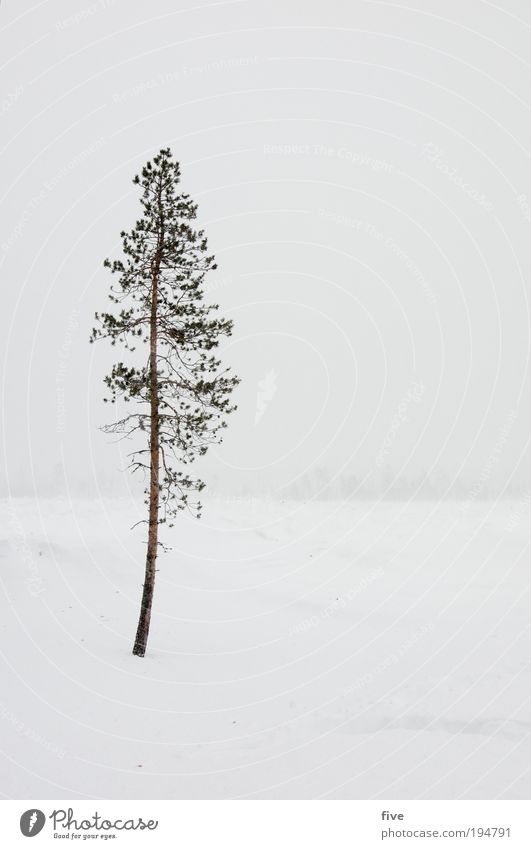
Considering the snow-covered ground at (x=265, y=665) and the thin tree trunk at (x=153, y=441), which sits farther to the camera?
the thin tree trunk at (x=153, y=441)

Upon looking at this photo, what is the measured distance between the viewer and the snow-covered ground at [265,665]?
974cm

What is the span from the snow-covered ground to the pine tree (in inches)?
132

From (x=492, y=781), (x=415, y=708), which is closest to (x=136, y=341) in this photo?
(x=415, y=708)

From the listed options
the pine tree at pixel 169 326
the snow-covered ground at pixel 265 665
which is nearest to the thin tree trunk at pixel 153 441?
the pine tree at pixel 169 326

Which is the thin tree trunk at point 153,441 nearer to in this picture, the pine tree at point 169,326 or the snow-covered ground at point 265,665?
the pine tree at point 169,326

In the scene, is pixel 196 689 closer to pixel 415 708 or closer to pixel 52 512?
pixel 415 708

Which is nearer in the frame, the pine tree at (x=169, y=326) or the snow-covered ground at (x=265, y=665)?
the snow-covered ground at (x=265, y=665)

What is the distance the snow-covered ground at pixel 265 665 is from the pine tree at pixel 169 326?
3345 mm

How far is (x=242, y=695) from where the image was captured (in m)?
14.0

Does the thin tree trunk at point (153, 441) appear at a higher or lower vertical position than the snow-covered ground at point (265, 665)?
higher

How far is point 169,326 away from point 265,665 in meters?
11.5

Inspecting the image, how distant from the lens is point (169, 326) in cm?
1484

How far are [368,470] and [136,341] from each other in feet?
215

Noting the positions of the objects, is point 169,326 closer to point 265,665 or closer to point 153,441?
point 153,441
